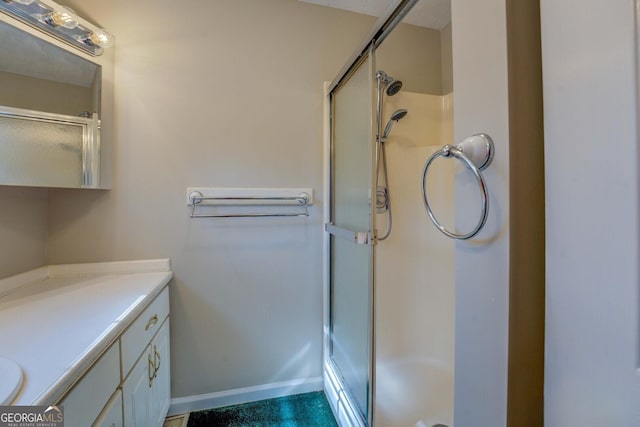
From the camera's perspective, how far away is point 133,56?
4.43 feet

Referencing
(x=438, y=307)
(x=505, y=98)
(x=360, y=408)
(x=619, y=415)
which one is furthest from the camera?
(x=438, y=307)

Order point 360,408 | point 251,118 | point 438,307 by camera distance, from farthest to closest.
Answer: point 438,307 → point 251,118 → point 360,408

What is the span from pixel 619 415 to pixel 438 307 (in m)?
1.41

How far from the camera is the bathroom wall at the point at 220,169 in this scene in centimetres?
134

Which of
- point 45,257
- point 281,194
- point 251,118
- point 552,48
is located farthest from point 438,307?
point 45,257

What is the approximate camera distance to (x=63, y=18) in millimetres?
1123

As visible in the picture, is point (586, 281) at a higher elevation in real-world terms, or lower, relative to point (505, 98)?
lower

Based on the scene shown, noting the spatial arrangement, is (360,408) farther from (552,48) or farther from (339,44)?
(339,44)

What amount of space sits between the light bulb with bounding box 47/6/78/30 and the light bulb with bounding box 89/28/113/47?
0.23 feet

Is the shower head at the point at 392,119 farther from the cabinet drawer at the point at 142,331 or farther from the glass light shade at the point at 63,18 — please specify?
the glass light shade at the point at 63,18

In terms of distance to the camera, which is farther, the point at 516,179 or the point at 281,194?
the point at 281,194

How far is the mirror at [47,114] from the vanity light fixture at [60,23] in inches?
2.0

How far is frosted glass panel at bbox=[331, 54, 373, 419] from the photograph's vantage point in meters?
1.15

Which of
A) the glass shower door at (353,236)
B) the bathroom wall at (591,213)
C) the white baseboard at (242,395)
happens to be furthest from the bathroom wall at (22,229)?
the bathroom wall at (591,213)
